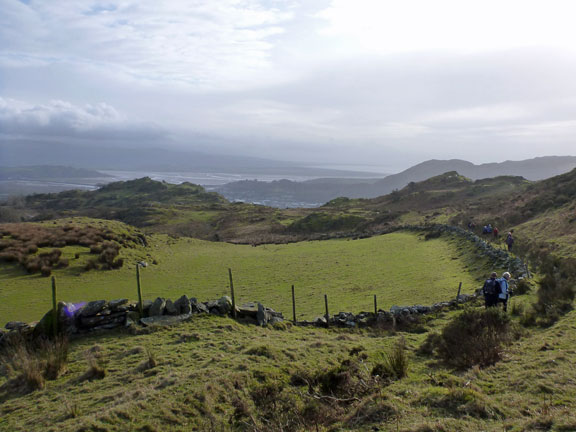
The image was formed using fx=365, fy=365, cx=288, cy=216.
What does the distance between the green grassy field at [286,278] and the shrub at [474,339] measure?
6936mm

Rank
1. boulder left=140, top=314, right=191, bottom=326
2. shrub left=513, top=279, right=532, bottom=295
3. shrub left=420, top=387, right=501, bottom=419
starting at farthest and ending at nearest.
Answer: shrub left=513, top=279, right=532, bottom=295
boulder left=140, top=314, right=191, bottom=326
shrub left=420, top=387, right=501, bottom=419

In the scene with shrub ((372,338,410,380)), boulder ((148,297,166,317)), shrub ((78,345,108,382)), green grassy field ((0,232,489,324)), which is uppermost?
boulder ((148,297,166,317))

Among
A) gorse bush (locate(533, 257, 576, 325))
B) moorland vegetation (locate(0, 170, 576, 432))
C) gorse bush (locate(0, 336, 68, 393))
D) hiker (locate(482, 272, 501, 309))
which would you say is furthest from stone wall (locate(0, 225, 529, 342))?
gorse bush (locate(533, 257, 576, 325))

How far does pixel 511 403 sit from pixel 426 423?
221 cm

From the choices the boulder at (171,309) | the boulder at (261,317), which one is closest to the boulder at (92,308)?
the boulder at (171,309)

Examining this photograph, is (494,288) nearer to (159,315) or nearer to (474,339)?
(474,339)

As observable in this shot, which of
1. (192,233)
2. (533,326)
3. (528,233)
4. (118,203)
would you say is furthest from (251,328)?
(118,203)

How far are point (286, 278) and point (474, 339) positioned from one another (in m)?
16.8

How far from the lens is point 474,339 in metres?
10.6

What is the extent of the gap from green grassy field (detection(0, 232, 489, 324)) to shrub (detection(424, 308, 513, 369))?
694cm

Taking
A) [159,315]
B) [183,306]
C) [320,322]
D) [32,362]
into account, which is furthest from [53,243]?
[320,322]

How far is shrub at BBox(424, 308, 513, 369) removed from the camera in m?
9.91

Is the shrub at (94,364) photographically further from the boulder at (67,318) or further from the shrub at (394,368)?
the shrub at (394,368)

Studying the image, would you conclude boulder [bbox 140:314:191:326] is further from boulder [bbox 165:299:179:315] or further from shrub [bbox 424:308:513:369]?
shrub [bbox 424:308:513:369]
